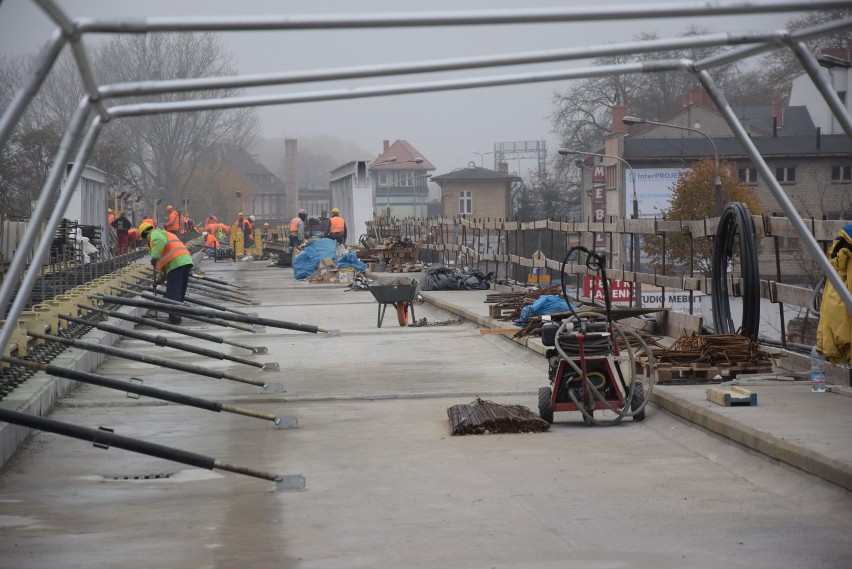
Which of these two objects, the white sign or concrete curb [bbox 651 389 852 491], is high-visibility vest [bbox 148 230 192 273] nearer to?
concrete curb [bbox 651 389 852 491]

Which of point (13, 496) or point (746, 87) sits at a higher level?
point (746, 87)

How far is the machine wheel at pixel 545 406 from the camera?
1137 cm

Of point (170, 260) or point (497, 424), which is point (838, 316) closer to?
point (497, 424)

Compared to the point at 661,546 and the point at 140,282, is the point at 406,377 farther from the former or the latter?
the point at 140,282

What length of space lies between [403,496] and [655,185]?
75.7m

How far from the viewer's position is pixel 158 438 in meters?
11.3

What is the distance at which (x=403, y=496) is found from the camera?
8.63m

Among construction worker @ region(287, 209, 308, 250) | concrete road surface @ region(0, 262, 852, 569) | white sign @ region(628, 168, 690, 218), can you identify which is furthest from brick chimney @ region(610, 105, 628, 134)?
concrete road surface @ region(0, 262, 852, 569)

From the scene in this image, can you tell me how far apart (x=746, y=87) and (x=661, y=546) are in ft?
339

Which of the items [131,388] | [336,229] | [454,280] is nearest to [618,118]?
[336,229]

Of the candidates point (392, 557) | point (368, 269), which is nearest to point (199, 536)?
point (392, 557)

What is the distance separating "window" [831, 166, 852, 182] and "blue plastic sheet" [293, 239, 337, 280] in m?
46.6

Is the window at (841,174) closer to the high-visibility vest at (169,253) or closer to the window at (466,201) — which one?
the window at (466,201)

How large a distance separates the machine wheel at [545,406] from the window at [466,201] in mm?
112173
